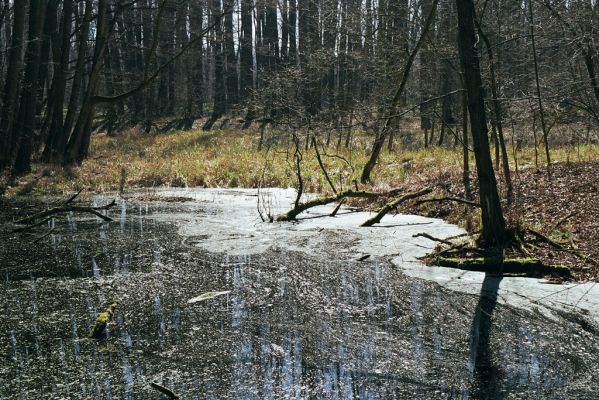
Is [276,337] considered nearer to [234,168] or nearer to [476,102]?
[476,102]

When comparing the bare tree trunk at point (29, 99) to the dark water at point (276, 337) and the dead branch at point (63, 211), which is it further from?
the dark water at point (276, 337)

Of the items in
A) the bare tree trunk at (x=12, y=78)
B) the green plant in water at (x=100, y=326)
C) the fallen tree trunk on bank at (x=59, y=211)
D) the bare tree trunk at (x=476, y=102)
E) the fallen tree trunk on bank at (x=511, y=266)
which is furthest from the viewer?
the bare tree trunk at (x=12, y=78)

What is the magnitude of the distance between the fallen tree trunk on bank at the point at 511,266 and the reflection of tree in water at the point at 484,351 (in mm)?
432

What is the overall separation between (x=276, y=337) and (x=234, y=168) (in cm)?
1164

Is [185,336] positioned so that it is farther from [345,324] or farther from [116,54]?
[116,54]

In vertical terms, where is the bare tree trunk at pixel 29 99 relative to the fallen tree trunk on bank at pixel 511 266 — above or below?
above

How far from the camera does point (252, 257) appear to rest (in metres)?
7.41

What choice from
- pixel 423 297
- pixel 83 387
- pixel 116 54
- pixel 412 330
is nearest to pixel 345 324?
pixel 412 330

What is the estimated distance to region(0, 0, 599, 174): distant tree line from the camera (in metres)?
10.3

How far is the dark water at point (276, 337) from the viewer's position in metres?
3.77

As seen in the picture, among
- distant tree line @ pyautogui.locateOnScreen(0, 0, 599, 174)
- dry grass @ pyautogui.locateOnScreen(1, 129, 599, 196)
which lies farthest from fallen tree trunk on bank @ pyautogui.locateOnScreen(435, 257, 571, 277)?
dry grass @ pyautogui.locateOnScreen(1, 129, 599, 196)

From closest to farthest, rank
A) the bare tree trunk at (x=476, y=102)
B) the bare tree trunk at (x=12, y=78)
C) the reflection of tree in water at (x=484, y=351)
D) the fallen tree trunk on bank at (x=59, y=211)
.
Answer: the reflection of tree in water at (x=484, y=351)
the bare tree trunk at (x=476, y=102)
the fallen tree trunk on bank at (x=59, y=211)
the bare tree trunk at (x=12, y=78)

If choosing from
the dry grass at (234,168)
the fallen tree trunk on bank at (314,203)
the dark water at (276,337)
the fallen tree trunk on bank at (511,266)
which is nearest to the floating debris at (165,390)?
the dark water at (276,337)

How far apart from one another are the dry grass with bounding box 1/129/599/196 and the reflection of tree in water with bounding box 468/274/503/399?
5.69 m
